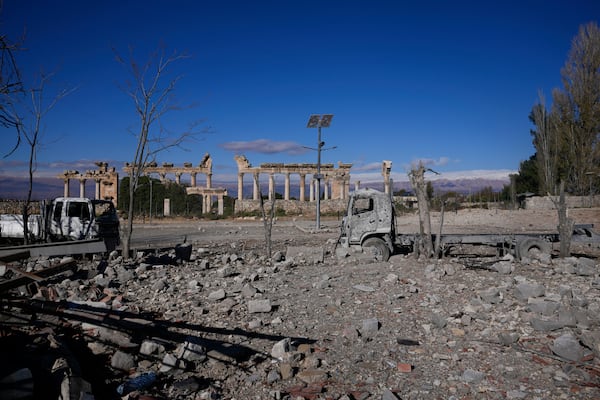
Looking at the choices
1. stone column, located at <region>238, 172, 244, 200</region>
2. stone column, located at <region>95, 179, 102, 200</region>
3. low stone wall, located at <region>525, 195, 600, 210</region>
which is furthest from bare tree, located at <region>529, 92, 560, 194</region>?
Result: stone column, located at <region>95, 179, 102, 200</region>

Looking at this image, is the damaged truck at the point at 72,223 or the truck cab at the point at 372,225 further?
the damaged truck at the point at 72,223

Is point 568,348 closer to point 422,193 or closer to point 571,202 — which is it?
point 422,193

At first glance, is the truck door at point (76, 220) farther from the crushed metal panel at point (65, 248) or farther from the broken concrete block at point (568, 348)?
the broken concrete block at point (568, 348)

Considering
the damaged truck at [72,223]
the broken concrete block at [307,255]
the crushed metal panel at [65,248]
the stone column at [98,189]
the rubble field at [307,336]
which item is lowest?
the rubble field at [307,336]

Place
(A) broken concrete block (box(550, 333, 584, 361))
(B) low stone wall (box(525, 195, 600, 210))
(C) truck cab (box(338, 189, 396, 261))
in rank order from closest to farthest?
(A) broken concrete block (box(550, 333, 584, 361)) → (C) truck cab (box(338, 189, 396, 261)) → (B) low stone wall (box(525, 195, 600, 210))

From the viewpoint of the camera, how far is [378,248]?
38.3ft

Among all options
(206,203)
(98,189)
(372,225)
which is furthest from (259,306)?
(98,189)

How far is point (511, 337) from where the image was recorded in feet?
17.9

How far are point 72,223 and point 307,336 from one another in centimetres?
1070

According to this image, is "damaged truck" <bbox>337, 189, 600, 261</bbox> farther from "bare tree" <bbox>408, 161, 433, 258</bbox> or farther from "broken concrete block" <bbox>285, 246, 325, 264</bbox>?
"broken concrete block" <bbox>285, 246, 325, 264</bbox>

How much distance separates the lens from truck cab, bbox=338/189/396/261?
38.3 ft

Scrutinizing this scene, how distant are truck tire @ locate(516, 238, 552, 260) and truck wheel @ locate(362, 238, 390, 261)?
363 centimetres

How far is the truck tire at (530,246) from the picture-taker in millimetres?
11398

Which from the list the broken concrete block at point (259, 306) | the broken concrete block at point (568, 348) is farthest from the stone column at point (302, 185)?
the broken concrete block at point (568, 348)
